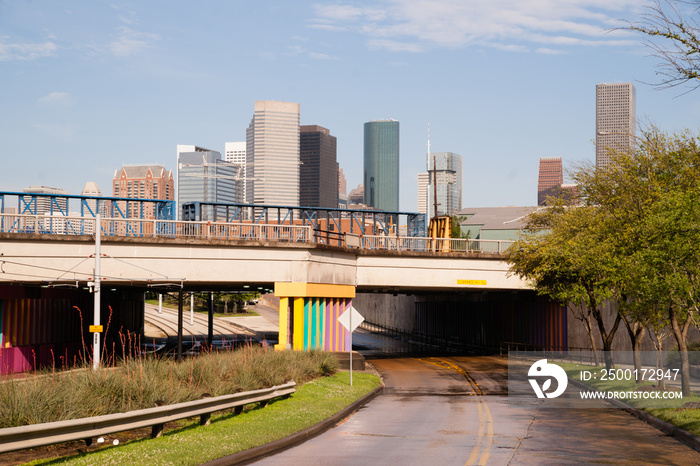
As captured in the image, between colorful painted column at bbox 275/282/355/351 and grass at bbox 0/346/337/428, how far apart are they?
16.1 metres

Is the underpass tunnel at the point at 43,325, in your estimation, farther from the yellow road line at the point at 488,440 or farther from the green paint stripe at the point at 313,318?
the yellow road line at the point at 488,440

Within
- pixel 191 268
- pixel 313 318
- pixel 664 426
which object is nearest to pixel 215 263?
pixel 191 268

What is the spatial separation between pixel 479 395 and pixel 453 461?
1525 cm

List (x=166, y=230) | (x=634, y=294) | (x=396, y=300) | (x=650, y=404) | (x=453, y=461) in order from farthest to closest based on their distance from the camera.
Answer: (x=396, y=300), (x=166, y=230), (x=634, y=294), (x=650, y=404), (x=453, y=461)

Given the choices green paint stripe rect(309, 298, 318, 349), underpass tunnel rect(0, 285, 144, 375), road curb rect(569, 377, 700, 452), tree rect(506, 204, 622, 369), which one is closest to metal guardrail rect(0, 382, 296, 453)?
road curb rect(569, 377, 700, 452)

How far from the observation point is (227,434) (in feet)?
51.4

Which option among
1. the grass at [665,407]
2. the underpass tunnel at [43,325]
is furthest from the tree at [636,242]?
the underpass tunnel at [43,325]

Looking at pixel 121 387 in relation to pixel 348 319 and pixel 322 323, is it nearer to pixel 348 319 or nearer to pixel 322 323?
pixel 348 319

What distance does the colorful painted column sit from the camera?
39.6m

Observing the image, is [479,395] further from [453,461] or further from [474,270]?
[474,270]

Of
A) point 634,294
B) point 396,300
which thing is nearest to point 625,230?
point 634,294

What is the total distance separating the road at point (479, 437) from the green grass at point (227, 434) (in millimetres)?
774

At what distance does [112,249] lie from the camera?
36500mm

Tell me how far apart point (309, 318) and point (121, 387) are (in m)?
25.2
